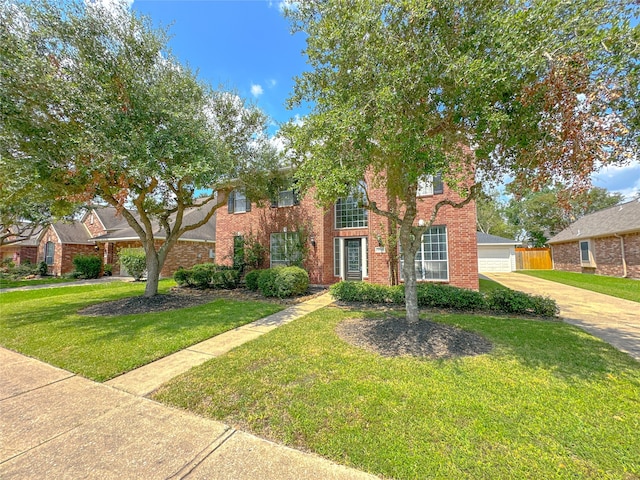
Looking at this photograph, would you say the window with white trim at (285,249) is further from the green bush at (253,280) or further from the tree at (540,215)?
the tree at (540,215)

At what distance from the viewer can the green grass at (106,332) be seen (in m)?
4.64

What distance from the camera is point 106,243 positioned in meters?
19.8

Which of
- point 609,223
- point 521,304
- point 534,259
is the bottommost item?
point 521,304

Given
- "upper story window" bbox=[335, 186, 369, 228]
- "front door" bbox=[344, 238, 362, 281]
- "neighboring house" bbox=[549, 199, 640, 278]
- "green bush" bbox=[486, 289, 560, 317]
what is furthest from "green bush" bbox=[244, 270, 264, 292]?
"neighboring house" bbox=[549, 199, 640, 278]

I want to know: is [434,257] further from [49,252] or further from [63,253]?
[49,252]

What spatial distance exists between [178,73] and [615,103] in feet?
32.3

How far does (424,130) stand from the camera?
15.6 ft

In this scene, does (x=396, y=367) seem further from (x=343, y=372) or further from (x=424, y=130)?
(x=424, y=130)

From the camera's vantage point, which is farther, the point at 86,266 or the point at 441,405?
the point at 86,266

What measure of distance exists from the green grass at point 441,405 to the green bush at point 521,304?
2.32 metres

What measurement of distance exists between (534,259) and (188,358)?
3192cm

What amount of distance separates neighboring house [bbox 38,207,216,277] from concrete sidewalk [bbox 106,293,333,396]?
513 inches

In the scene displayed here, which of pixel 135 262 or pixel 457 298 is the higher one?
pixel 135 262

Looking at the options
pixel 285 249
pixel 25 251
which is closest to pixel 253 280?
pixel 285 249
